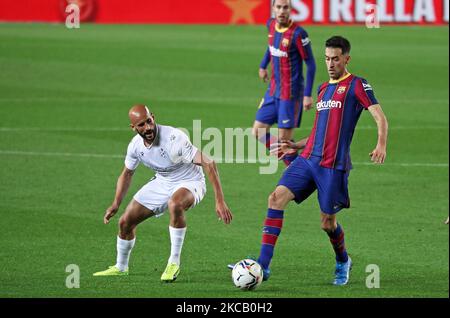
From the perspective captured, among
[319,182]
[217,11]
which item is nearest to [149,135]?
[319,182]

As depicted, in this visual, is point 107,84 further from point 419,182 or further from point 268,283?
point 268,283

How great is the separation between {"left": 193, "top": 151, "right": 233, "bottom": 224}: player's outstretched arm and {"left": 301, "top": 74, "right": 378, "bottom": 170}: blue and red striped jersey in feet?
2.76

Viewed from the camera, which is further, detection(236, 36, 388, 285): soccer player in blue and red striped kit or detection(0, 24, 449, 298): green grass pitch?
detection(0, 24, 449, 298): green grass pitch

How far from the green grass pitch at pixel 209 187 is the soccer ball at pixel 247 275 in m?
0.15

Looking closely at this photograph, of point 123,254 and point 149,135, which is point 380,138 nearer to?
point 149,135

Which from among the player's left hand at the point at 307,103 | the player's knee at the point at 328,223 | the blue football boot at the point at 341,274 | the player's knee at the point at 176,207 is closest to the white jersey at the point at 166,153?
the player's knee at the point at 176,207

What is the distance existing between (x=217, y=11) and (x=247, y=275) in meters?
25.2

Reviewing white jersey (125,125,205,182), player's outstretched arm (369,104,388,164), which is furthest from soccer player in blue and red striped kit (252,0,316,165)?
player's outstretched arm (369,104,388,164)

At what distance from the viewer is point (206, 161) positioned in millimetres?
9695

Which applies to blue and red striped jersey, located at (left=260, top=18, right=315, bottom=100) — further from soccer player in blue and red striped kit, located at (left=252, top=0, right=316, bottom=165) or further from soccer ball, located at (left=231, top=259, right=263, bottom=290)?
soccer ball, located at (left=231, top=259, right=263, bottom=290)

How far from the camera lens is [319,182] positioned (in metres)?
9.46

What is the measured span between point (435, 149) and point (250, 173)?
344 cm

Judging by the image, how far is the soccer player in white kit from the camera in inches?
386
